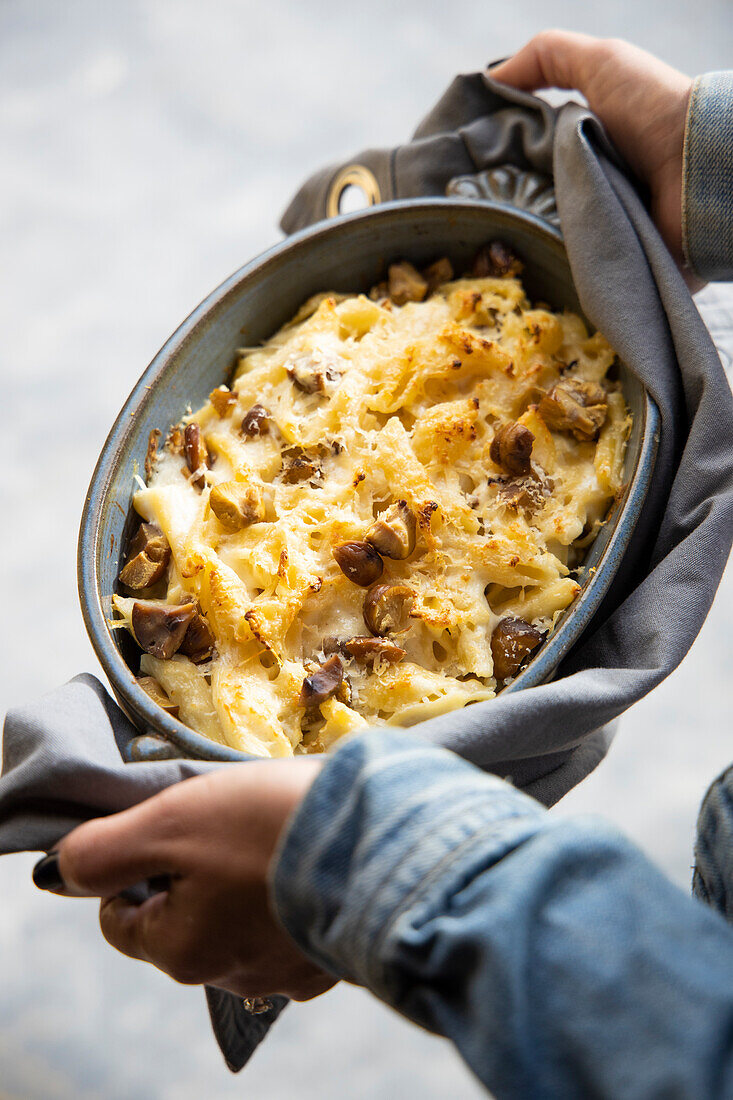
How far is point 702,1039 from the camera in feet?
2.08

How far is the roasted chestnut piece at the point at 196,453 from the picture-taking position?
4.25 feet

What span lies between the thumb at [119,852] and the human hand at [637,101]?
1091mm

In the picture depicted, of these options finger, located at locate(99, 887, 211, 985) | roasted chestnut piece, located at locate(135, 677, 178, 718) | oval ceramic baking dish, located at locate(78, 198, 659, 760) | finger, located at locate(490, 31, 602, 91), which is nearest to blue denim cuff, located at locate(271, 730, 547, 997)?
finger, located at locate(99, 887, 211, 985)

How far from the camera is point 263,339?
147cm

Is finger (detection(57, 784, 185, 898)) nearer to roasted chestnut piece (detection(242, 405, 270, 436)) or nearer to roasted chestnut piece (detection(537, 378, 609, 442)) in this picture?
roasted chestnut piece (detection(242, 405, 270, 436))

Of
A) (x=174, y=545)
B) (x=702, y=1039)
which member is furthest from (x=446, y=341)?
(x=702, y=1039)

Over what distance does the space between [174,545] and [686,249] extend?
0.83m

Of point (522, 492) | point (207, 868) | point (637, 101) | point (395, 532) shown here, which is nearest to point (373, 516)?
point (395, 532)

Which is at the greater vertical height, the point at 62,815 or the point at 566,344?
the point at 566,344

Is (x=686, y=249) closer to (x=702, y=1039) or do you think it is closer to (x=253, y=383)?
(x=253, y=383)

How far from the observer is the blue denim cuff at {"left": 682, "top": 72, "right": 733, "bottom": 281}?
49.8 inches

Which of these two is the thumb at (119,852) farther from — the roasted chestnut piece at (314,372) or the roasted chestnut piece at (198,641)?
the roasted chestnut piece at (314,372)

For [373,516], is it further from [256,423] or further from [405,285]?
[405,285]

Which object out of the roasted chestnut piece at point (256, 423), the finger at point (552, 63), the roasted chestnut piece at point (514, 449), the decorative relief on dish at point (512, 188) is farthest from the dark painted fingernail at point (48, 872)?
the finger at point (552, 63)
